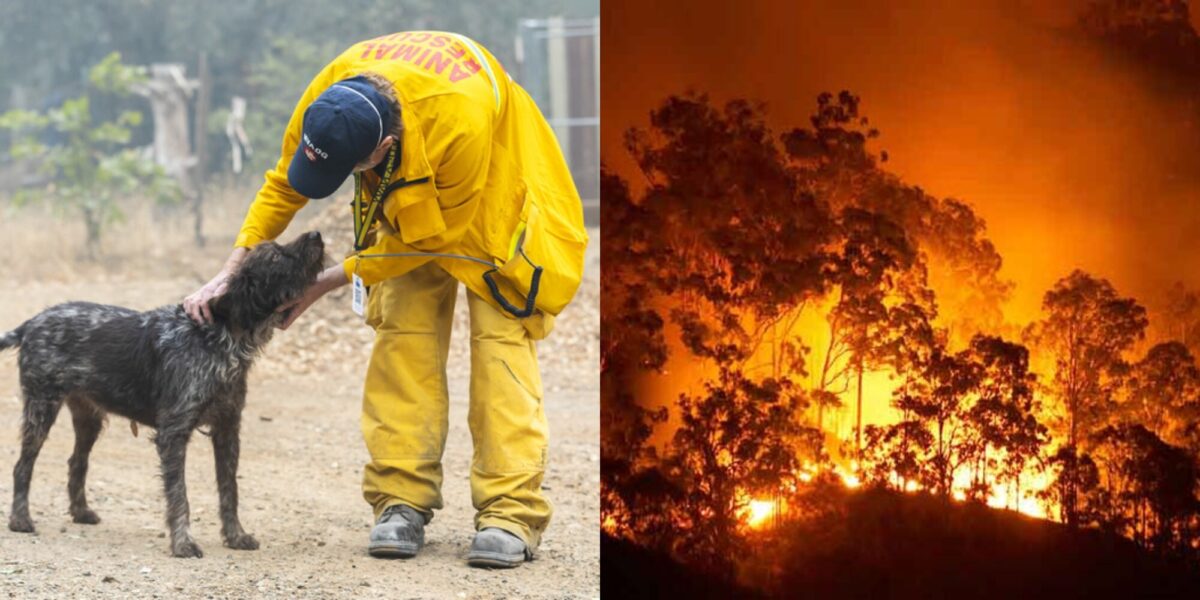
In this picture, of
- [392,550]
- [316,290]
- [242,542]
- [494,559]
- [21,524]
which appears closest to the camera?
[494,559]

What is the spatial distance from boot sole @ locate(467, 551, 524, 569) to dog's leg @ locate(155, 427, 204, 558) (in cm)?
100

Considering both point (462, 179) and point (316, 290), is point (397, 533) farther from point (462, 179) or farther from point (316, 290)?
point (462, 179)

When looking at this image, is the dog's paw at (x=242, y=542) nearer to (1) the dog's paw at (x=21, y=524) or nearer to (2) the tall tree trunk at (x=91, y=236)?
(1) the dog's paw at (x=21, y=524)

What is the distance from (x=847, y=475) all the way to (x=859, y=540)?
16cm

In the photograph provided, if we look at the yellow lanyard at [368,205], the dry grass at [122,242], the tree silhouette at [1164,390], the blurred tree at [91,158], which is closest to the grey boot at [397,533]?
the yellow lanyard at [368,205]

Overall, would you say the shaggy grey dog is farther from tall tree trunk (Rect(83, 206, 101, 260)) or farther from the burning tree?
tall tree trunk (Rect(83, 206, 101, 260))

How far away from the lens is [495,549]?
5.00 meters

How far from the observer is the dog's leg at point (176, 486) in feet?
17.2

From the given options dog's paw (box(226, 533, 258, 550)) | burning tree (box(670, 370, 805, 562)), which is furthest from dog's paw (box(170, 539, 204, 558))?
burning tree (box(670, 370, 805, 562))

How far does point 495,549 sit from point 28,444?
1.94m

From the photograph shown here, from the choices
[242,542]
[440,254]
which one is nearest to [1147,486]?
[440,254]

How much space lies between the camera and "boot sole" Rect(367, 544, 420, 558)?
5.09m

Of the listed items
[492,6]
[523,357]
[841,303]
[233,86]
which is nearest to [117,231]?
[233,86]

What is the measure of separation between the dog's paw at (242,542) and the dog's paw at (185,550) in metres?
0.18
